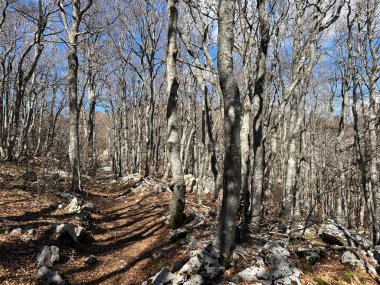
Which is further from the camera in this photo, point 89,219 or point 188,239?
point 89,219

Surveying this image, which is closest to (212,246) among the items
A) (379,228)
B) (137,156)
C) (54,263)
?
(54,263)

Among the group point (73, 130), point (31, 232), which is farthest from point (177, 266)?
point (73, 130)

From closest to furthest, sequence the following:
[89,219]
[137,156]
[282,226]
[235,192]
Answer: [235,192]
[282,226]
[89,219]
[137,156]

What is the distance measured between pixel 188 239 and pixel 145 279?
5.00 feet

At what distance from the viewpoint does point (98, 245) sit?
7.33 m

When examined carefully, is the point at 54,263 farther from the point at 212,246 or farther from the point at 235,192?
the point at 235,192

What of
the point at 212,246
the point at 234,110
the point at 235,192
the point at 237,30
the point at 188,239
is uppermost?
the point at 237,30

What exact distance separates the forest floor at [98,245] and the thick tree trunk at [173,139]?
0.51 metres

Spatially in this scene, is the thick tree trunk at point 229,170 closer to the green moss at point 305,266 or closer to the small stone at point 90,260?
the green moss at point 305,266

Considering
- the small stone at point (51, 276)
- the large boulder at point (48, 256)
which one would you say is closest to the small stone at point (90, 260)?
the large boulder at point (48, 256)

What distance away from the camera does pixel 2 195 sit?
8320 millimetres

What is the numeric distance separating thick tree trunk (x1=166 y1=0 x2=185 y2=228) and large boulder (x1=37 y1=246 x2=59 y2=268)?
9.77 feet

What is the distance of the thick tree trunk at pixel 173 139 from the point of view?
25.0ft

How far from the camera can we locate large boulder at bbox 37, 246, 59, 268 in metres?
5.49
